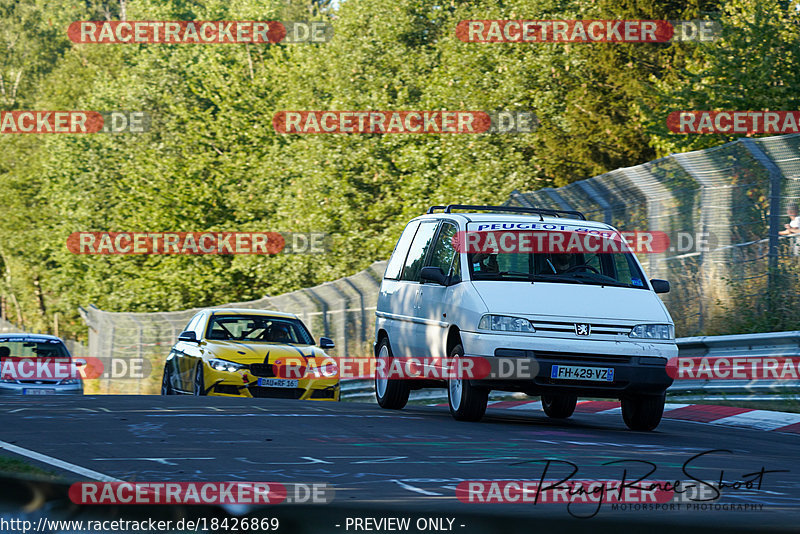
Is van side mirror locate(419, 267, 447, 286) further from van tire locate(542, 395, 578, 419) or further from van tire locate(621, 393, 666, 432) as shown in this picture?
van tire locate(542, 395, 578, 419)

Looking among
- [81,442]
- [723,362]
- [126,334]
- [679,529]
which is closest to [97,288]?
[126,334]

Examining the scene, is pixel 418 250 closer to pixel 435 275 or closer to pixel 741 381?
pixel 435 275

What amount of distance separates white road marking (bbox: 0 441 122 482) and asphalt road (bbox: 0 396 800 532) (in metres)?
0.09

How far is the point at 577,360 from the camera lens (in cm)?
1103

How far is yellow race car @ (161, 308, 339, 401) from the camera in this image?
16359 millimetres

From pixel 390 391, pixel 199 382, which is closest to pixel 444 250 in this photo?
pixel 390 391

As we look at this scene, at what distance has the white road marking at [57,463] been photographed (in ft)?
22.9

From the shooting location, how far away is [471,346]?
11188mm

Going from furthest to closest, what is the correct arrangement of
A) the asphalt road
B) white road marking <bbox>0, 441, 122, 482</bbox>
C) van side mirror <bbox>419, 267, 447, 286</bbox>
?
van side mirror <bbox>419, 267, 447, 286</bbox> < white road marking <bbox>0, 441, 122, 482</bbox> < the asphalt road

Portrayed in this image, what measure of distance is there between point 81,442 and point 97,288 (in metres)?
49.8

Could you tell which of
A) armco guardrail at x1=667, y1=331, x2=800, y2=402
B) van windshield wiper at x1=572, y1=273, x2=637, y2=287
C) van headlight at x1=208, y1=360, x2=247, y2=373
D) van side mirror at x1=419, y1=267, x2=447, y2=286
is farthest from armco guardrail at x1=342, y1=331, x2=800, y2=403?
van headlight at x1=208, y1=360, x2=247, y2=373

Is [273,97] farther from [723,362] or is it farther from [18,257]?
[723,362]

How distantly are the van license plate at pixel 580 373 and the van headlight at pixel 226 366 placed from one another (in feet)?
20.7

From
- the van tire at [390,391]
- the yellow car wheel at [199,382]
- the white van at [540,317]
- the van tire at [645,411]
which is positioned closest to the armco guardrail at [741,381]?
the white van at [540,317]
